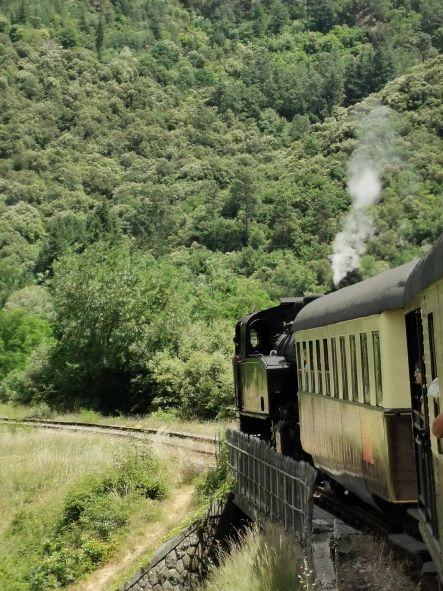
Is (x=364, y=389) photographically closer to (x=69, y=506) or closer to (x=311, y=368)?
(x=311, y=368)

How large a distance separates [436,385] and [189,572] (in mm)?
10761

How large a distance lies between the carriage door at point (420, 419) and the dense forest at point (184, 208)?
26753 millimetres

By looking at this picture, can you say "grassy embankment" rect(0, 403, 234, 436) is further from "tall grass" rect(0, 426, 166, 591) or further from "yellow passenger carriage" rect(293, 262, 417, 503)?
"yellow passenger carriage" rect(293, 262, 417, 503)

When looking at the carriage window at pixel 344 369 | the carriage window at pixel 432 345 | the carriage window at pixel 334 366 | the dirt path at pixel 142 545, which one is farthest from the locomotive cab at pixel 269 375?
the carriage window at pixel 432 345

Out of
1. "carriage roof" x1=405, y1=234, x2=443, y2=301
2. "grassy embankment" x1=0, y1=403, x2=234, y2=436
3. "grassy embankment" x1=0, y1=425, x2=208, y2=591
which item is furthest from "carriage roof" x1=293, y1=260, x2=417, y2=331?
"grassy embankment" x1=0, y1=403, x2=234, y2=436

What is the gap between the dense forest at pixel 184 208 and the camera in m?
42.8

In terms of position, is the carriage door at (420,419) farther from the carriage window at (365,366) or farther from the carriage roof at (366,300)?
the carriage window at (365,366)

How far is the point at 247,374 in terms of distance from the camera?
1991 centimetres

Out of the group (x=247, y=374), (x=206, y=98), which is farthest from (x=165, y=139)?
(x=247, y=374)

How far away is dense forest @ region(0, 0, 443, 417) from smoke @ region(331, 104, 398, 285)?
2137 millimetres

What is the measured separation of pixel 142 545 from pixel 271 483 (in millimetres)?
7690

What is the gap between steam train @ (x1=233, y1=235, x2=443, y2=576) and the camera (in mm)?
7484

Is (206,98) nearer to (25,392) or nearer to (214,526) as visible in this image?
(25,392)

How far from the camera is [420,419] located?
28.0 ft
